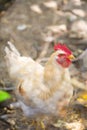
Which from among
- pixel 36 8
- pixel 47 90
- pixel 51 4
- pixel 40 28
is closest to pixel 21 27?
pixel 40 28

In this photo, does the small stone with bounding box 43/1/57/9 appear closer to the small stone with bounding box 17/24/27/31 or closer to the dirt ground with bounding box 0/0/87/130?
the dirt ground with bounding box 0/0/87/130

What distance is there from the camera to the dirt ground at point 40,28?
4.34m

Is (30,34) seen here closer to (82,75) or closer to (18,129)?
(82,75)

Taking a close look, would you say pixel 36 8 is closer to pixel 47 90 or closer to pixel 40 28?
pixel 40 28

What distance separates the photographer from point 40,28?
15.8 feet

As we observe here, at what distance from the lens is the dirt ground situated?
14.2 ft

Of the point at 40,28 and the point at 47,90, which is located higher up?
the point at 47,90

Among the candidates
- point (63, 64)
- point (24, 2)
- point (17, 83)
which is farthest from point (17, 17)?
point (63, 64)

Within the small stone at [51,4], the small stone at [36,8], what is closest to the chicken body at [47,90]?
the small stone at [36,8]

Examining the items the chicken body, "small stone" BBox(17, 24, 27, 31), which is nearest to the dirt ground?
"small stone" BBox(17, 24, 27, 31)

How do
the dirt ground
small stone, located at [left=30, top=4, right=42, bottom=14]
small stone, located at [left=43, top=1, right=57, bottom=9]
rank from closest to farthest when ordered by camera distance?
1. the dirt ground
2. small stone, located at [left=30, top=4, right=42, bottom=14]
3. small stone, located at [left=43, top=1, right=57, bottom=9]

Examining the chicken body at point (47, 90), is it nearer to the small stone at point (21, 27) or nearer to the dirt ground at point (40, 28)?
the dirt ground at point (40, 28)

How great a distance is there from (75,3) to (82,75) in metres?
1.65

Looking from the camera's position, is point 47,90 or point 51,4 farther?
point 51,4
